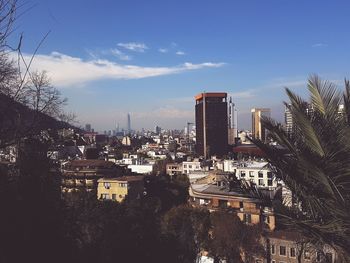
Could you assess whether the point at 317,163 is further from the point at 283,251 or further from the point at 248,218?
the point at 248,218

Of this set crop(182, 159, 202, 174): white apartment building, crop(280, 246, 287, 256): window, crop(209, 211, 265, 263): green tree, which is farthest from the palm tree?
crop(182, 159, 202, 174): white apartment building

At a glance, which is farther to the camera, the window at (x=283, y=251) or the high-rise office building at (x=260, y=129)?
the window at (x=283, y=251)

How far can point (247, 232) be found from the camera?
62.1 feet

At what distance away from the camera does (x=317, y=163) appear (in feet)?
11.2

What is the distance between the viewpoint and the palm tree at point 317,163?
3332 mm

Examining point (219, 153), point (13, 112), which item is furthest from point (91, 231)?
point (219, 153)

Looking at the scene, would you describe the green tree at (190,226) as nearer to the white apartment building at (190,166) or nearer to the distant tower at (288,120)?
the distant tower at (288,120)

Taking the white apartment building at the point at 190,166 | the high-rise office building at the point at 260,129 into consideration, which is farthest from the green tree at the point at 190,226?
the white apartment building at the point at 190,166

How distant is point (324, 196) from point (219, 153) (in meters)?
69.5

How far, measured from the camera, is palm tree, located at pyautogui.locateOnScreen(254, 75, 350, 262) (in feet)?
10.9

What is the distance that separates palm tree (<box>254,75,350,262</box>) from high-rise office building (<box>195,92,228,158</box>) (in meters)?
67.2

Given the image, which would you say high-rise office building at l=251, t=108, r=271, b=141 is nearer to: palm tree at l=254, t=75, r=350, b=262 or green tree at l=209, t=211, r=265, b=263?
palm tree at l=254, t=75, r=350, b=262

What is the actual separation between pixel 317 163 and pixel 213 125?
69.9 m

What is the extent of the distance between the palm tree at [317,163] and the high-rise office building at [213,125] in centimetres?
6719
